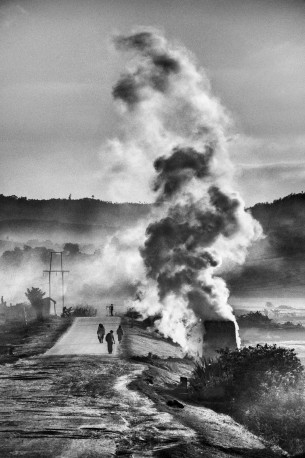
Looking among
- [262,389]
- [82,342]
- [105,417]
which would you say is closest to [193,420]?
[105,417]

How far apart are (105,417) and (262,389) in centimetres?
765

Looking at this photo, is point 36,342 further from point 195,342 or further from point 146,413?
point 146,413

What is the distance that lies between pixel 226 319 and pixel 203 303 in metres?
4.78

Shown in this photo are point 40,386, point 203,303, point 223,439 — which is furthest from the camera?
point 203,303

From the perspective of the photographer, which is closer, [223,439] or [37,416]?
[223,439]

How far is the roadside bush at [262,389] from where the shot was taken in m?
23.0

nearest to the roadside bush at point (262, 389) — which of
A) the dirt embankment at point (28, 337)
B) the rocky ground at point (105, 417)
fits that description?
the rocky ground at point (105, 417)

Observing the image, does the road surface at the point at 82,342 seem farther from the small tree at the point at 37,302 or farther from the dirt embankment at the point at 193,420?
the small tree at the point at 37,302

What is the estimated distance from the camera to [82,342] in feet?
157

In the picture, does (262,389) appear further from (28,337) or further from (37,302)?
(37,302)

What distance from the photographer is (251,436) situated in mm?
21422

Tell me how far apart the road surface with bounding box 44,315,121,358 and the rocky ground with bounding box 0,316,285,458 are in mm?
5367

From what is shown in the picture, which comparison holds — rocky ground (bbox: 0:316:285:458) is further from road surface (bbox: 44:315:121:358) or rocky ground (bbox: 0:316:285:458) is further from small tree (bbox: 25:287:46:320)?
small tree (bbox: 25:287:46:320)

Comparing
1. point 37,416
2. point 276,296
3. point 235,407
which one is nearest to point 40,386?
point 37,416
